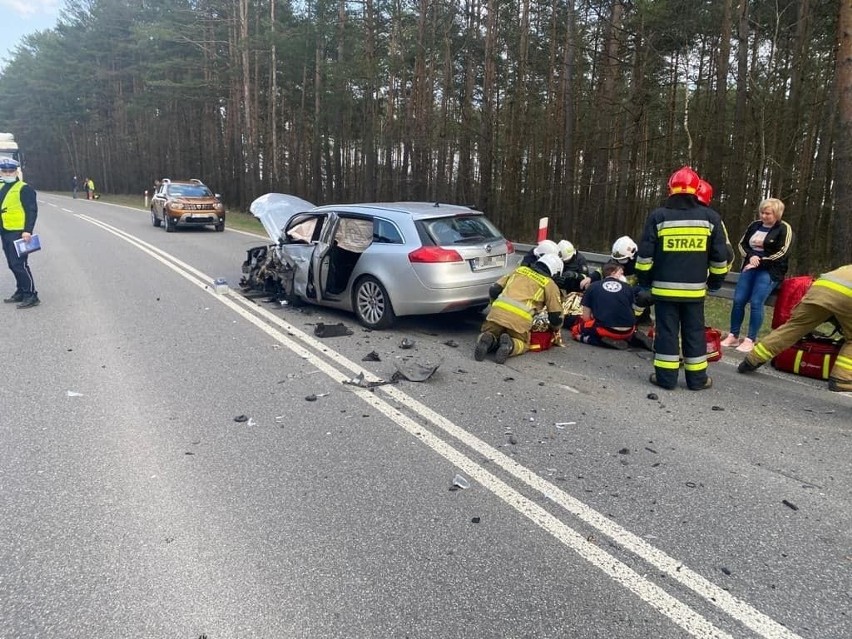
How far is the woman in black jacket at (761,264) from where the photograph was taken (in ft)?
21.9

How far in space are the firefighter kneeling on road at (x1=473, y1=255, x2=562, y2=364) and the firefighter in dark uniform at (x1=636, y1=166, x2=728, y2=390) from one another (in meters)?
1.17

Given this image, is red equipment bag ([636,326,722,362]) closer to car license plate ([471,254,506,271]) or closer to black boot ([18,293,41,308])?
car license plate ([471,254,506,271])

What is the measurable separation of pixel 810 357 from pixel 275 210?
304 inches

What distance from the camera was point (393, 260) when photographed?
7.25 meters

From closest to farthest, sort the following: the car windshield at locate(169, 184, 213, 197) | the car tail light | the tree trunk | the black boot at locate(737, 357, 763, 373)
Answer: the black boot at locate(737, 357, 763, 373) < the car tail light < the tree trunk < the car windshield at locate(169, 184, 213, 197)

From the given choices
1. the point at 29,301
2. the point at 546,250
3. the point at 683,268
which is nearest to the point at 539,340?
the point at 546,250

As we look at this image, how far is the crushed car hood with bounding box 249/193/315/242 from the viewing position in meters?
9.90

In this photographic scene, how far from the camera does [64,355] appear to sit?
6.51m

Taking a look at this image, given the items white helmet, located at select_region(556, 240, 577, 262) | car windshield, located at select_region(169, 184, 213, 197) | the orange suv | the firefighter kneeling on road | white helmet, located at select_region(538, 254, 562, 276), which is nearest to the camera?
the firefighter kneeling on road

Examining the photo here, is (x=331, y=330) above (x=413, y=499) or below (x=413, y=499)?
above

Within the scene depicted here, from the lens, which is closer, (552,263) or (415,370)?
(415,370)

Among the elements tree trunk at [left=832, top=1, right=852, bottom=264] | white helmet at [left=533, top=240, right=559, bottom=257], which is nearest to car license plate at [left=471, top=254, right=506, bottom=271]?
white helmet at [left=533, top=240, right=559, bottom=257]

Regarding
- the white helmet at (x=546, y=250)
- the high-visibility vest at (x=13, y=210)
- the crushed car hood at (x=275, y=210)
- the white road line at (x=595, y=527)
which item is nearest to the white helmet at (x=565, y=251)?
the white helmet at (x=546, y=250)

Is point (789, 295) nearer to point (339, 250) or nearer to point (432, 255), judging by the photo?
point (432, 255)
